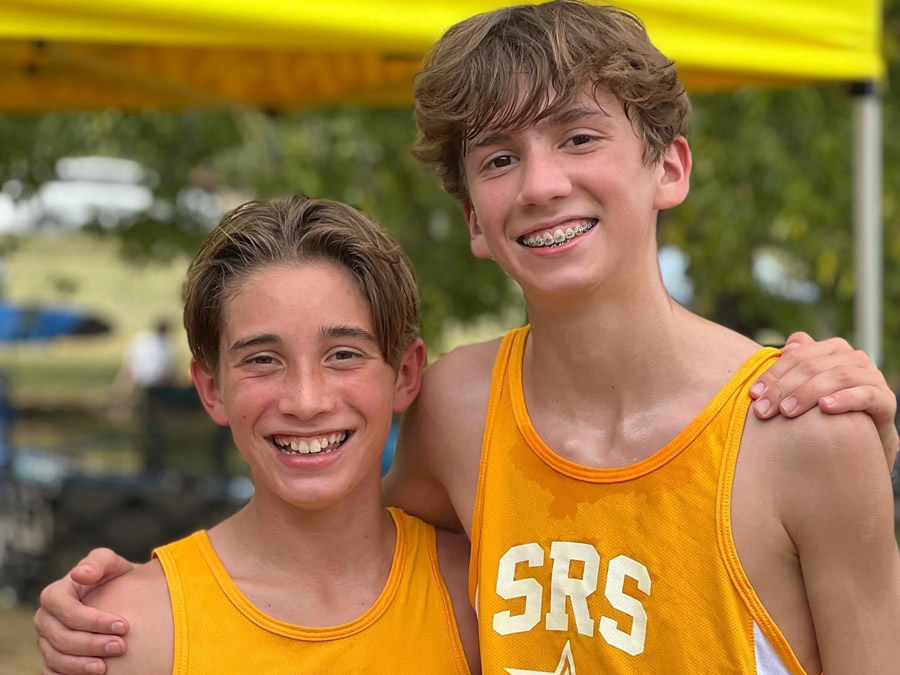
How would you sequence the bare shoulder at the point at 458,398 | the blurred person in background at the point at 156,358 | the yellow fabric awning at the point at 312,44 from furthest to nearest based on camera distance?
the blurred person in background at the point at 156,358 < the yellow fabric awning at the point at 312,44 < the bare shoulder at the point at 458,398

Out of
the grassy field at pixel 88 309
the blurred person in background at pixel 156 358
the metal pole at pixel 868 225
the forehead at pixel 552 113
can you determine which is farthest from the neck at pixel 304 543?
the grassy field at pixel 88 309

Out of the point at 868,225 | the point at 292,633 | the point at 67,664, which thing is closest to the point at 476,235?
the point at 292,633

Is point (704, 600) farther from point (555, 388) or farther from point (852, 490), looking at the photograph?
point (555, 388)

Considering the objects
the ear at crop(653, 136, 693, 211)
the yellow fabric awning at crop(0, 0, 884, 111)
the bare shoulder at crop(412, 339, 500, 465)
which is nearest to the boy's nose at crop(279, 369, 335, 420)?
the bare shoulder at crop(412, 339, 500, 465)

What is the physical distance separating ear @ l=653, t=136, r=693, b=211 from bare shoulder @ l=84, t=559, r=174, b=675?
3.41 ft

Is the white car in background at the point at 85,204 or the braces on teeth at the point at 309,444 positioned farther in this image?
the white car in background at the point at 85,204

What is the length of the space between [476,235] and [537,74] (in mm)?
330

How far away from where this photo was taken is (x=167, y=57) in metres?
4.85

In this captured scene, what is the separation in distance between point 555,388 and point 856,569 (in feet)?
1.86

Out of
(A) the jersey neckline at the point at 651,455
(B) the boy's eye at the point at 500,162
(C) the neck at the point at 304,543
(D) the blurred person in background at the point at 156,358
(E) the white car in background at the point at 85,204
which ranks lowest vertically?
(C) the neck at the point at 304,543

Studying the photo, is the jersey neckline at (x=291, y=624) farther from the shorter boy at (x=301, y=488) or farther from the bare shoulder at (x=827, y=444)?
the bare shoulder at (x=827, y=444)

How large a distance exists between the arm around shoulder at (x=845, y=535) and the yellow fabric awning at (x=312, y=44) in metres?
1.62

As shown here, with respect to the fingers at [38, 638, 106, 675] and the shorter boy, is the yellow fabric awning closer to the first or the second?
the shorter boy

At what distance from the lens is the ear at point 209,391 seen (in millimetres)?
2055
